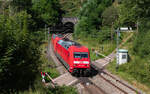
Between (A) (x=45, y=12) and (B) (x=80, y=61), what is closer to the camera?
(B) (x=80, y=61)

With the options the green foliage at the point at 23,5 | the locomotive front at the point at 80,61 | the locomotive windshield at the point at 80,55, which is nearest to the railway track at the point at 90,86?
the locomotive front at the point at 80,61

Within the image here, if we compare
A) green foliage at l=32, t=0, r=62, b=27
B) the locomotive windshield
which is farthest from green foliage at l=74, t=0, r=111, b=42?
the locomotive windshield

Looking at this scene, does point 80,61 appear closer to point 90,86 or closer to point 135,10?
point 90,86

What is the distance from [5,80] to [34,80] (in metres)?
1.49

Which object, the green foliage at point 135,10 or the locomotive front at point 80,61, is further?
the green foliage at point 135,10

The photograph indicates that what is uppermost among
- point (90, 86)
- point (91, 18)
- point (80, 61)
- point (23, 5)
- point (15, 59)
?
point (23, 5)

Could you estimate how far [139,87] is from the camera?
18.2 metres

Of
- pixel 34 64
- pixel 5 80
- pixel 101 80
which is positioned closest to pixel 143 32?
pixel 101 80

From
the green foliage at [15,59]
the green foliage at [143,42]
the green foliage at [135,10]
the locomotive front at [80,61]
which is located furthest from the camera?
the green foliage at [135,10]

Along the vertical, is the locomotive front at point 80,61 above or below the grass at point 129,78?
above

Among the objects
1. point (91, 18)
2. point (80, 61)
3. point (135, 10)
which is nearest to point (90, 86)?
point (80, 61)

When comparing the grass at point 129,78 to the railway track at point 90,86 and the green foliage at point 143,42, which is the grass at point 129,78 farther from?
the railway track at point 90,86

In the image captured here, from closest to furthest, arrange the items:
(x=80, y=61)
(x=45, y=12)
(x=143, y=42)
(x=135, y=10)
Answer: (x=80, y=61), (x=143, y=42), (x=135, y=10), (x=45, y=12)

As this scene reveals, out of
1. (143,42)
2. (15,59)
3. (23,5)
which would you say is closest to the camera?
(15,59)
